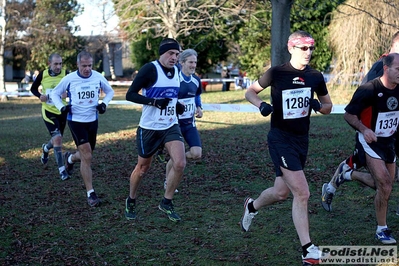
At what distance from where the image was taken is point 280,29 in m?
12.3

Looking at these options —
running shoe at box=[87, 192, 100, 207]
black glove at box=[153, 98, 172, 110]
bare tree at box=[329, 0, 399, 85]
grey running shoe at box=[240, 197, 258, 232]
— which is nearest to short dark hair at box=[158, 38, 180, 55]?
black glove at box=[153, 98, 172, 110]

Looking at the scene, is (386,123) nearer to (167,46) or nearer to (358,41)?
(167,46)

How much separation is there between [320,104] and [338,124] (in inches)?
492

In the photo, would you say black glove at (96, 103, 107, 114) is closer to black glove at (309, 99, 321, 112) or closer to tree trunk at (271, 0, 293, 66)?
black glove at (309, 99, 321, 112)

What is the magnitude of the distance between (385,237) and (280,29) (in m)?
7.23

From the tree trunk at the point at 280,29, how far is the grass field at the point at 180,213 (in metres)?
2.04


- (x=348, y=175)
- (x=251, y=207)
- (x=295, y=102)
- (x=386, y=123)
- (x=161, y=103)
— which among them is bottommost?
(x=251, y=207)

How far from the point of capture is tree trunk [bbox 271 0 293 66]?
1214 centimetres

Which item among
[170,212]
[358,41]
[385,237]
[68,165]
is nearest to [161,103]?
[170,212]

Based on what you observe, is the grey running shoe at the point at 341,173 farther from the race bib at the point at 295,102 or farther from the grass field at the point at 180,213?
the race bib at the point at 295,102

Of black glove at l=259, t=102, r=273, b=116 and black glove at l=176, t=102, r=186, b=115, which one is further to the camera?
black glove at l=176, t=102, r=186, b=115

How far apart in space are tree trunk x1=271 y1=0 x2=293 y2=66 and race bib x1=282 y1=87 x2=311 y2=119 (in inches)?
270

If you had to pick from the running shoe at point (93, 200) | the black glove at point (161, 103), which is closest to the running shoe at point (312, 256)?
the black glove at point (161, 103)

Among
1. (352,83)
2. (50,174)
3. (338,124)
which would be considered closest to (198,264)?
(50,174)
